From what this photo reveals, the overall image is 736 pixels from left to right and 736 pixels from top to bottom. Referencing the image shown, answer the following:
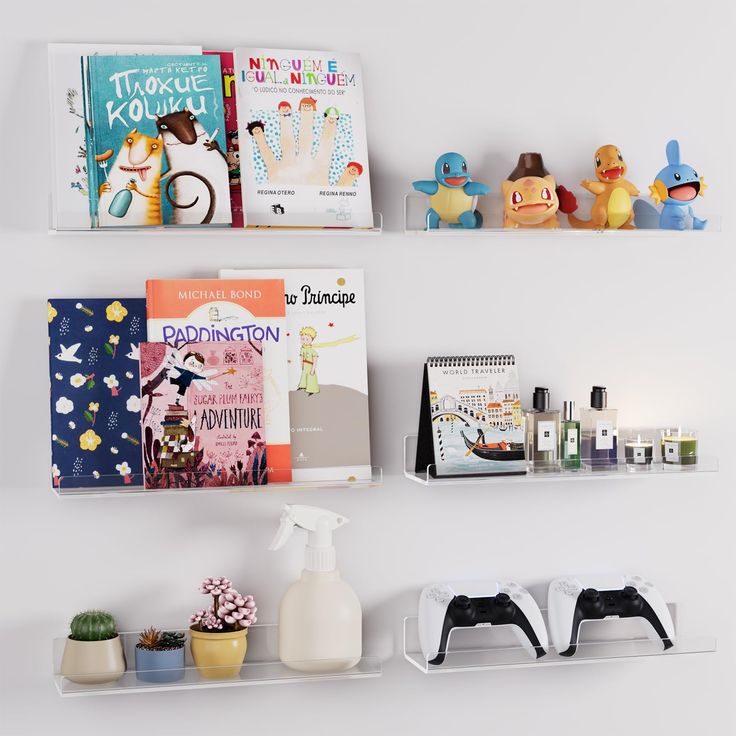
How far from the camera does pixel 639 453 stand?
1.56 metres

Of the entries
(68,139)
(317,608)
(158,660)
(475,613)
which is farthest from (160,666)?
(68,139)

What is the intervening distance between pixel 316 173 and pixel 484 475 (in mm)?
544

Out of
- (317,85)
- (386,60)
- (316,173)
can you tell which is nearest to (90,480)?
(316,173)

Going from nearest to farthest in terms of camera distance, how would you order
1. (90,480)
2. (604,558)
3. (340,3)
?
(90,480), (340,3), (604,558)

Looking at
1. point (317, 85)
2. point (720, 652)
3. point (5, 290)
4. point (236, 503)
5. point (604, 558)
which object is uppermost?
point (317, 85)

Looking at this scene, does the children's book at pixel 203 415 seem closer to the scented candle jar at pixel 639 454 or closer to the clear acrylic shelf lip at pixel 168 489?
the clear acrylic shelf lip at pixel 168 489

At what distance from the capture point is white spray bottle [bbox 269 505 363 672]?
57.0 inches

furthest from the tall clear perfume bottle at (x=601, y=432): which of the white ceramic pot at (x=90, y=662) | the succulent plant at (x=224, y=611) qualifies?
the white ceramic pot at (x=90, y=662)

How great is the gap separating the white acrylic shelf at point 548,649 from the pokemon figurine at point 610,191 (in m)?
0.67

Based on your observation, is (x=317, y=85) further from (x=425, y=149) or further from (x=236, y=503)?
(x=236, y=503)

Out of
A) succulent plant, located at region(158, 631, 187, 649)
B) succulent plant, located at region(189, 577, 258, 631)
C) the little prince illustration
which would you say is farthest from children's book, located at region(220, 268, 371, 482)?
succulent plant, located at region(158, 631, 187, 649)

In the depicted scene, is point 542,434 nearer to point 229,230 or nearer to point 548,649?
point 548,649

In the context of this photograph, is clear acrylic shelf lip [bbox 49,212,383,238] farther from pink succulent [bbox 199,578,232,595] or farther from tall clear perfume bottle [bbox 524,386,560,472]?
pink succulent [bbox 199,578,232,595]

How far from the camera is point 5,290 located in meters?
1.46
